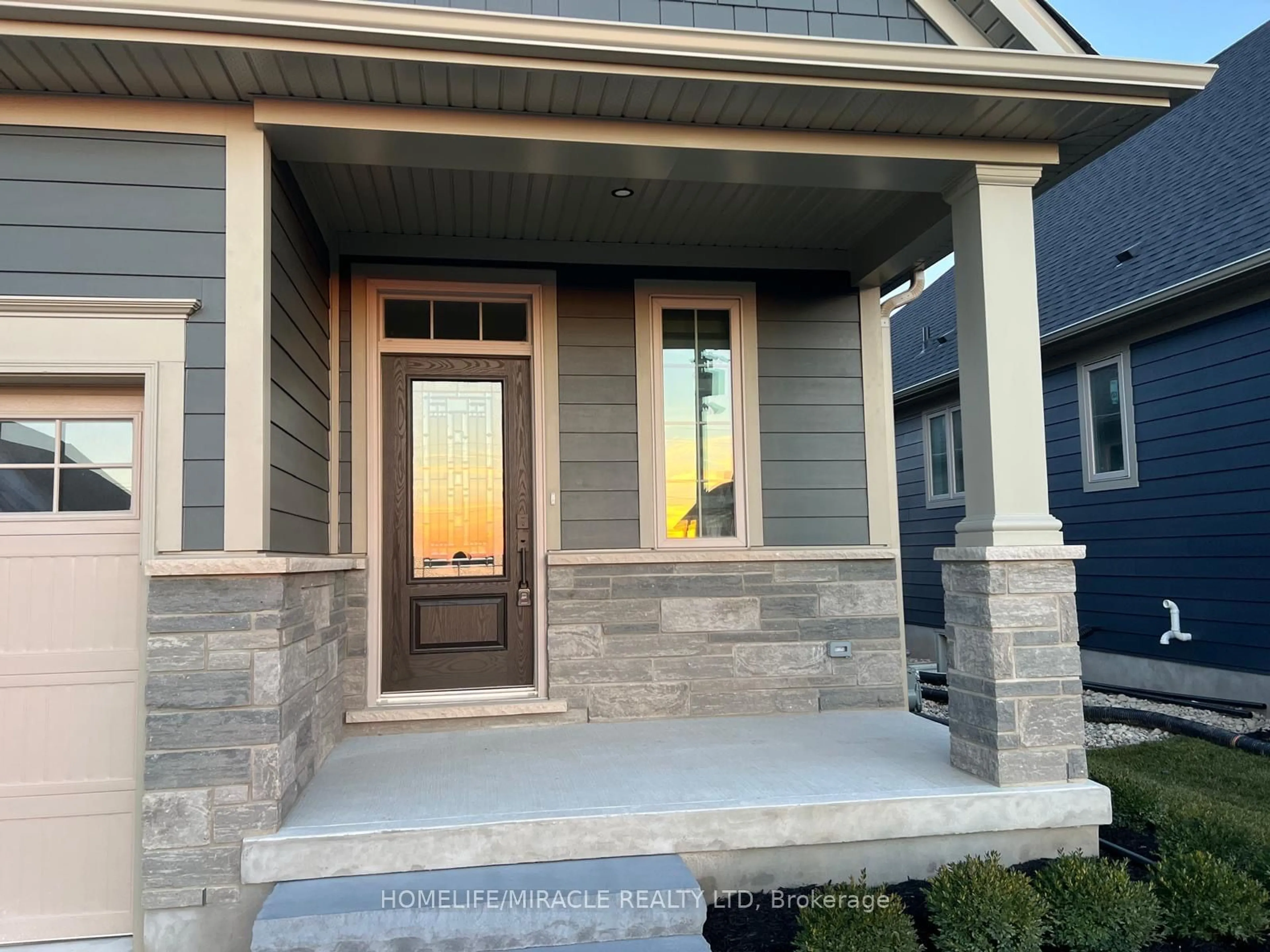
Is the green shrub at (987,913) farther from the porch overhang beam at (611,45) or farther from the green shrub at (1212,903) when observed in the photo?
the porch overhang beam at (611,45)

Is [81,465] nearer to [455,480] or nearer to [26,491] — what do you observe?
[26,491]

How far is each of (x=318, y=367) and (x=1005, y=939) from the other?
362 cm

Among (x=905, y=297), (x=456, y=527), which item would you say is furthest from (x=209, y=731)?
(x=905, y=297)

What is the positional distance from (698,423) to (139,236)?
2.88m

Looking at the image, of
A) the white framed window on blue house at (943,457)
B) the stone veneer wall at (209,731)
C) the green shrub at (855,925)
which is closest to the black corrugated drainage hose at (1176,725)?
the green shrub at (855,925)

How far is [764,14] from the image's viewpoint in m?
3.49

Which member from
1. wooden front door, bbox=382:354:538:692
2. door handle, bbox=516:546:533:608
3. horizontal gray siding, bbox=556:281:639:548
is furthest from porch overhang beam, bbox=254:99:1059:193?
door handle, bbox=516:546:533:608

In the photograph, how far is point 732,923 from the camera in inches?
119

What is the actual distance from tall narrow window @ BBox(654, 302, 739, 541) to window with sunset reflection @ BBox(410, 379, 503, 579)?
3.07 feet

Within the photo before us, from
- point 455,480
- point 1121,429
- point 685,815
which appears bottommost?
point 685,815

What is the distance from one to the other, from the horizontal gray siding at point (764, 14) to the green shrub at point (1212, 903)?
3.21 m

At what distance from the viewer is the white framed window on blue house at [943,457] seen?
9.84 metres

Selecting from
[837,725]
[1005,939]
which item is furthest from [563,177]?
[1005,939]

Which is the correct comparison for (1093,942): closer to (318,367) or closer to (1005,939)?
(1005,939)
